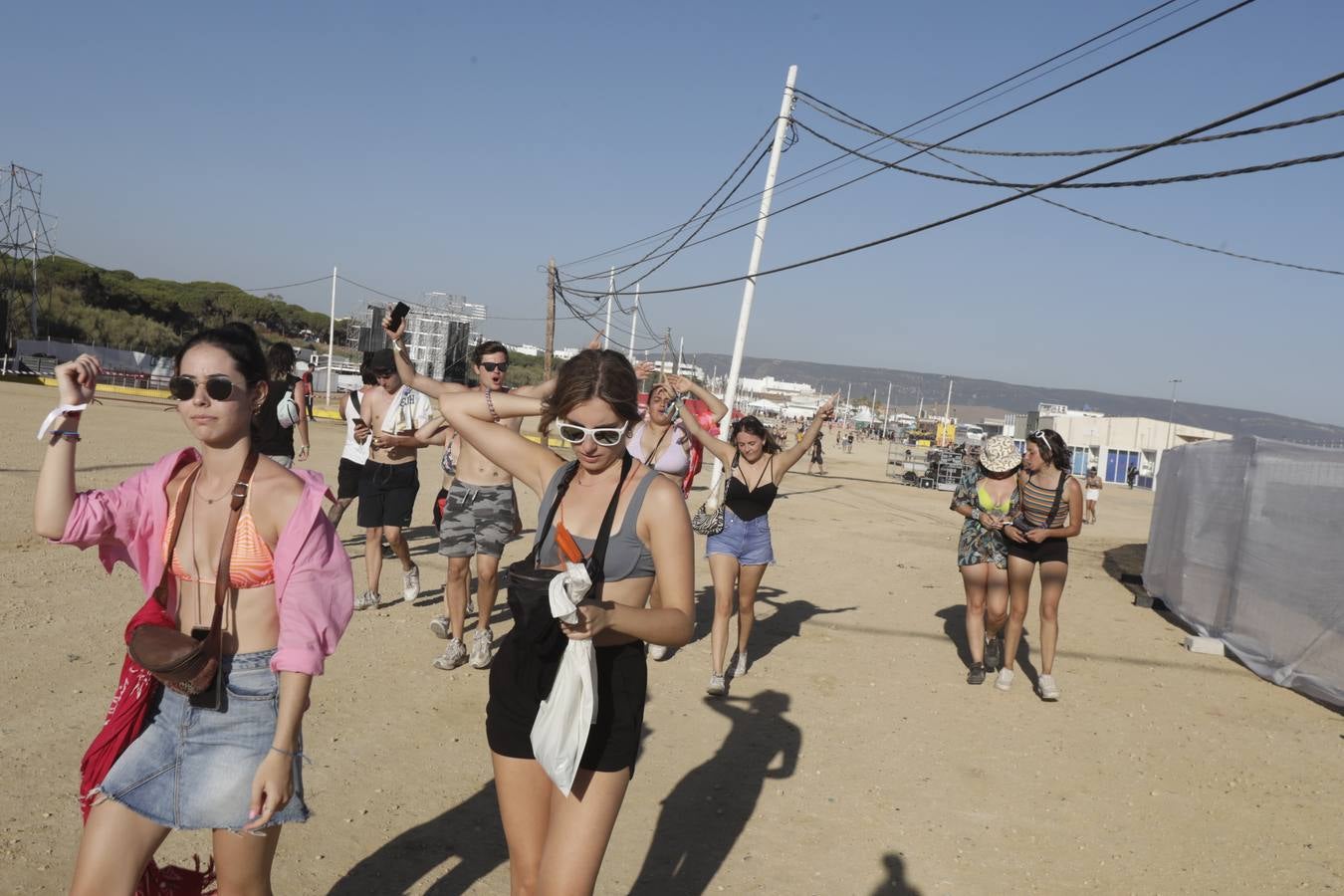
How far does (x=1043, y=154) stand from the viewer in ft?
37.5

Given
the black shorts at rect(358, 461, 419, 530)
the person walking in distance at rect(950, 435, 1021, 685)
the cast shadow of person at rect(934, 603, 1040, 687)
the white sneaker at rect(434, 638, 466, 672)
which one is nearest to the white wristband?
the white sneaker at rect(434, 638, 466, 672)

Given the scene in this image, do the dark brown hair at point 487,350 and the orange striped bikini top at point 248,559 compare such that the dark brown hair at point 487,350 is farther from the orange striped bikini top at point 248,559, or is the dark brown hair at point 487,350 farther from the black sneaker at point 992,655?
the black sneaker at point 992,655

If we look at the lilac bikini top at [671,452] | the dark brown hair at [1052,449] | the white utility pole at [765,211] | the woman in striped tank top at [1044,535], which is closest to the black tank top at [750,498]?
the lilac bikini top at [671,452]

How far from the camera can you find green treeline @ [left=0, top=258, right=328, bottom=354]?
195ft

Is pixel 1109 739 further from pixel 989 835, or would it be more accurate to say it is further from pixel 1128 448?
pixel 1128 448

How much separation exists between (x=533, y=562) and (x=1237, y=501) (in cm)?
915

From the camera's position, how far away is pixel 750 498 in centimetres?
730

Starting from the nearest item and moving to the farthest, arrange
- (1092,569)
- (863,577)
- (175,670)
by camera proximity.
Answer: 1. (175,670)
2. (863,577)
3. (1092,569)

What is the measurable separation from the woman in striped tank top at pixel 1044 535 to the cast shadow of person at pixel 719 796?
1.99 meters

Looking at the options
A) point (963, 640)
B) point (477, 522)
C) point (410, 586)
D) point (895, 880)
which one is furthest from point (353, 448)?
point (895, 880)

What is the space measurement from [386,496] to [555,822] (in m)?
5.72

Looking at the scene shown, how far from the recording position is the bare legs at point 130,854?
7.81ft

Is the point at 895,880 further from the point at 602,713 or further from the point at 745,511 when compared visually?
the point at 745,511

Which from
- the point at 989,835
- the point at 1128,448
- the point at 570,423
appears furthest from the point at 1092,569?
the point at 1128,448
